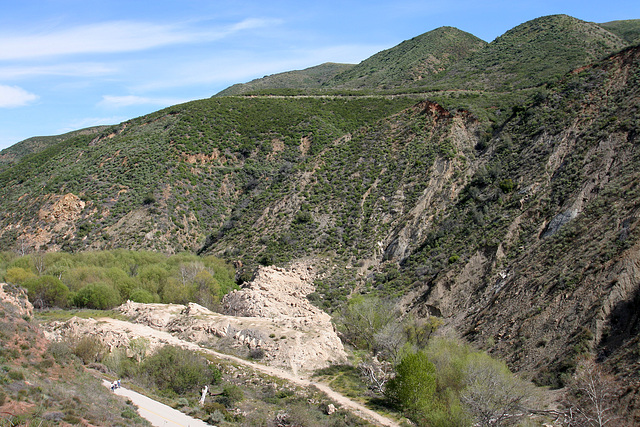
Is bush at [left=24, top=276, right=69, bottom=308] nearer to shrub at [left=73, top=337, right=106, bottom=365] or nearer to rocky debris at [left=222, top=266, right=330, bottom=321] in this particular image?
rocky debris at [left=222, top=266, right=330, bottom=321]

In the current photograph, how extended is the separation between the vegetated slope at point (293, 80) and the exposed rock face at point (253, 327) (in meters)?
106

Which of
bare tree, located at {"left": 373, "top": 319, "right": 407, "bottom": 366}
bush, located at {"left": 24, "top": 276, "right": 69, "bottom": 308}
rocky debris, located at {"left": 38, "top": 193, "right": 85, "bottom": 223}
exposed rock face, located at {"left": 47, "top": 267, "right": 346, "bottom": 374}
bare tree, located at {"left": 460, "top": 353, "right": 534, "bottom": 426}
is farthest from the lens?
rocky debris, located at {"left": 38, "top": 193, "right": 85, "bottom": 223}

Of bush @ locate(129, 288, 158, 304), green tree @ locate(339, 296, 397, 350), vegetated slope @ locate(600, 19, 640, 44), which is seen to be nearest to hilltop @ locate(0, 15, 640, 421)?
green tree @ locate(339, 296, 397, 350)

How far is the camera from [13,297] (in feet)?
76.1

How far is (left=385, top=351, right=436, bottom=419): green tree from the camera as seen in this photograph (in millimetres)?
20498

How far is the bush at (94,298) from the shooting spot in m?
34.2

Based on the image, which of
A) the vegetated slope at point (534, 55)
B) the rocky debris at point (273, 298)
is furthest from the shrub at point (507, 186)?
the vegetated slope at point (534, 55)

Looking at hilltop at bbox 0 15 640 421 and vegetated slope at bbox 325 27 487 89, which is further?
vegetated slope at bbox 325 27 487 89

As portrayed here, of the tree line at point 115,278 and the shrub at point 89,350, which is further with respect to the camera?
the tree line at point 115,278

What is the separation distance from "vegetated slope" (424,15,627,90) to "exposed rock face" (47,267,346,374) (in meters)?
44.8

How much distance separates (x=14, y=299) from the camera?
23000 millimetres

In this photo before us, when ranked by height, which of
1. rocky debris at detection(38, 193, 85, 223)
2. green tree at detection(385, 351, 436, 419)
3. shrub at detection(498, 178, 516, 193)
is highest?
rocky debris at detection(38, 193, 85, 223)

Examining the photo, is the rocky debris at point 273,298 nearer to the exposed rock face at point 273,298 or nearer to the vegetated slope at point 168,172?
the exposed rock face at point 273,298

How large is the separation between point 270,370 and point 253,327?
12.2 ft
